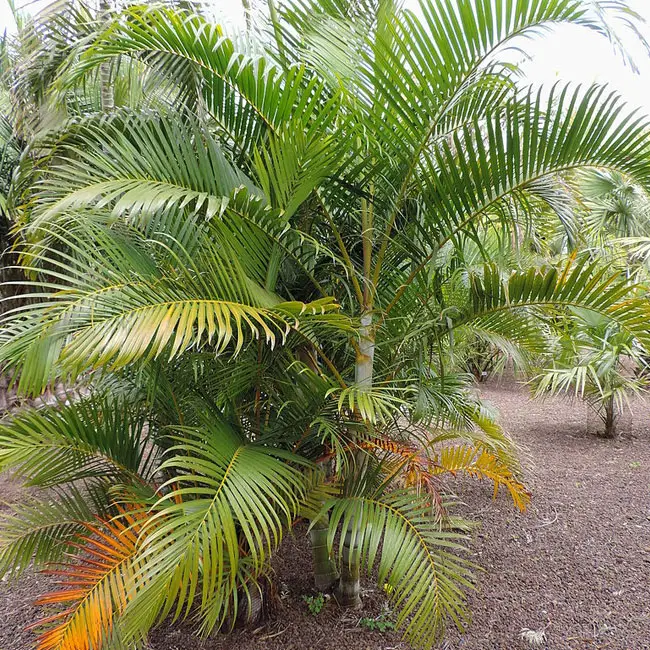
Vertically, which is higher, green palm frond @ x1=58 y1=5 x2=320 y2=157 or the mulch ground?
green palm frond @ x1=58 y1=5 x2=320 y2=157

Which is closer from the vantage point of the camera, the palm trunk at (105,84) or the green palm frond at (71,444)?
the green palm frond at (71,444)

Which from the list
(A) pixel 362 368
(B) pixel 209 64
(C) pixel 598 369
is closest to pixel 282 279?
(A) pixel 362 368

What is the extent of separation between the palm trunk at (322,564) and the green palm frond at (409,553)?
1.10 ft

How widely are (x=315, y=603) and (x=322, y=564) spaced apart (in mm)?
134

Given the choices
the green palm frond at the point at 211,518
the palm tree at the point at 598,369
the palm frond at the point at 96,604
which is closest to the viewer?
the green palm frond at the point at 211,518


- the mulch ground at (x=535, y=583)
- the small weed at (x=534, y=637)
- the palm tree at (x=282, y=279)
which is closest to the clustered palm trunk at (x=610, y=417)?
the mulch ground at (x=535, y=583)

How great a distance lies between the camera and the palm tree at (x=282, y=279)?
4.38 feet

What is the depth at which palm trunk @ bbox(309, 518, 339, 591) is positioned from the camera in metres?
1.89

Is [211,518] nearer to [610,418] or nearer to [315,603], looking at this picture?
[315,603]

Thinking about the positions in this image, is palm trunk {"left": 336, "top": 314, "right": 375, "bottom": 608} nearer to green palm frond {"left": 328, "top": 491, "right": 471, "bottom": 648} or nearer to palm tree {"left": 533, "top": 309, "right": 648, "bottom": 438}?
green palm frond {"left": 328, "top": 491, "right": 471, "bottom": 648}

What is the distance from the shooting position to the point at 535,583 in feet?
6.61

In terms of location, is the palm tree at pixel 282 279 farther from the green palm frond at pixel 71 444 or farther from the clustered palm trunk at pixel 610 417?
the clustered palm trunk at pixel 610 417

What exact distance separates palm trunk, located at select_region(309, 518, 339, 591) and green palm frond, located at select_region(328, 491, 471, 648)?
34 cm

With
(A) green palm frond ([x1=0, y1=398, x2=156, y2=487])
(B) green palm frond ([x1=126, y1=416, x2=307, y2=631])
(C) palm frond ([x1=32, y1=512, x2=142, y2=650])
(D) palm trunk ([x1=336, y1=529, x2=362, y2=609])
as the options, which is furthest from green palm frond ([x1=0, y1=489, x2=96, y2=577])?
(D) palm trunk ([x1=336, y1=529, x2=362, y2=609])
